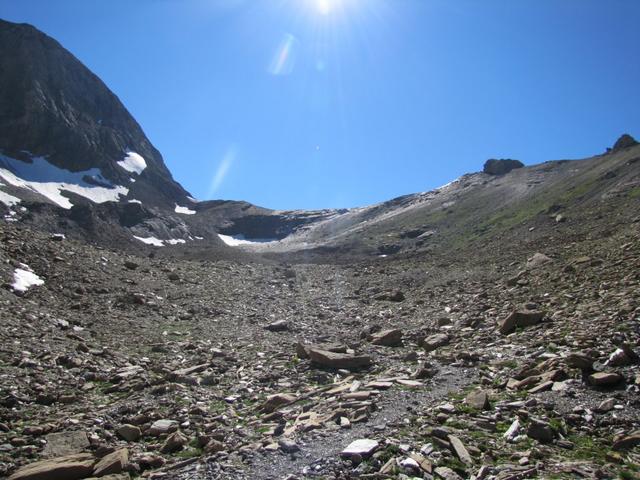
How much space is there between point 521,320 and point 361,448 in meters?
11.4

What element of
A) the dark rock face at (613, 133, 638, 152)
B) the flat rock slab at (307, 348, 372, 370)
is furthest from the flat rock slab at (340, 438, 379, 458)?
the dark rock face at (613, 133, 638, 152)

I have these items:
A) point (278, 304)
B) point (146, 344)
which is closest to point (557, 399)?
point (146, 344)

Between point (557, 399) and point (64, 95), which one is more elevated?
point (64, 95)

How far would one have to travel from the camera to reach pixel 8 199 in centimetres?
8212

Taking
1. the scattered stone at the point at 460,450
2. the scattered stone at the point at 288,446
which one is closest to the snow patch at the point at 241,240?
the scattered stone at the point at 288,446

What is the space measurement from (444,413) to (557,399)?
250cm

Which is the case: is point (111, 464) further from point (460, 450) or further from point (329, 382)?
point (329, 382)

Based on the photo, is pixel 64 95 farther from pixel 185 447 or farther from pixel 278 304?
pixel 185 447

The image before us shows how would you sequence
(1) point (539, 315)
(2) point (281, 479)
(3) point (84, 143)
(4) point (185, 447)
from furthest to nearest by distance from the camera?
(3) point (84, 143), (1) point (539, 315), (4) point (185, 447), (2) point (281, 479)

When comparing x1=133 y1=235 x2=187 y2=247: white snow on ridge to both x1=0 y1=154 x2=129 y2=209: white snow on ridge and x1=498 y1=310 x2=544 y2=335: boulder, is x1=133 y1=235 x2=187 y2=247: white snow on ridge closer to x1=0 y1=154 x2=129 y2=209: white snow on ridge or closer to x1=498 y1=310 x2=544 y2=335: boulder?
x1=0 y1=154 x2=129 y2=209: white snow on ridge

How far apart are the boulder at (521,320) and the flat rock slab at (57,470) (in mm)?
14581

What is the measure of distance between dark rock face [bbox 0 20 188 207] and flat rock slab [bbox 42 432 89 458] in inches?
5266

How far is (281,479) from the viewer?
7637mm

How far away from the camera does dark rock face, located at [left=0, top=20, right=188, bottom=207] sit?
410 feet
